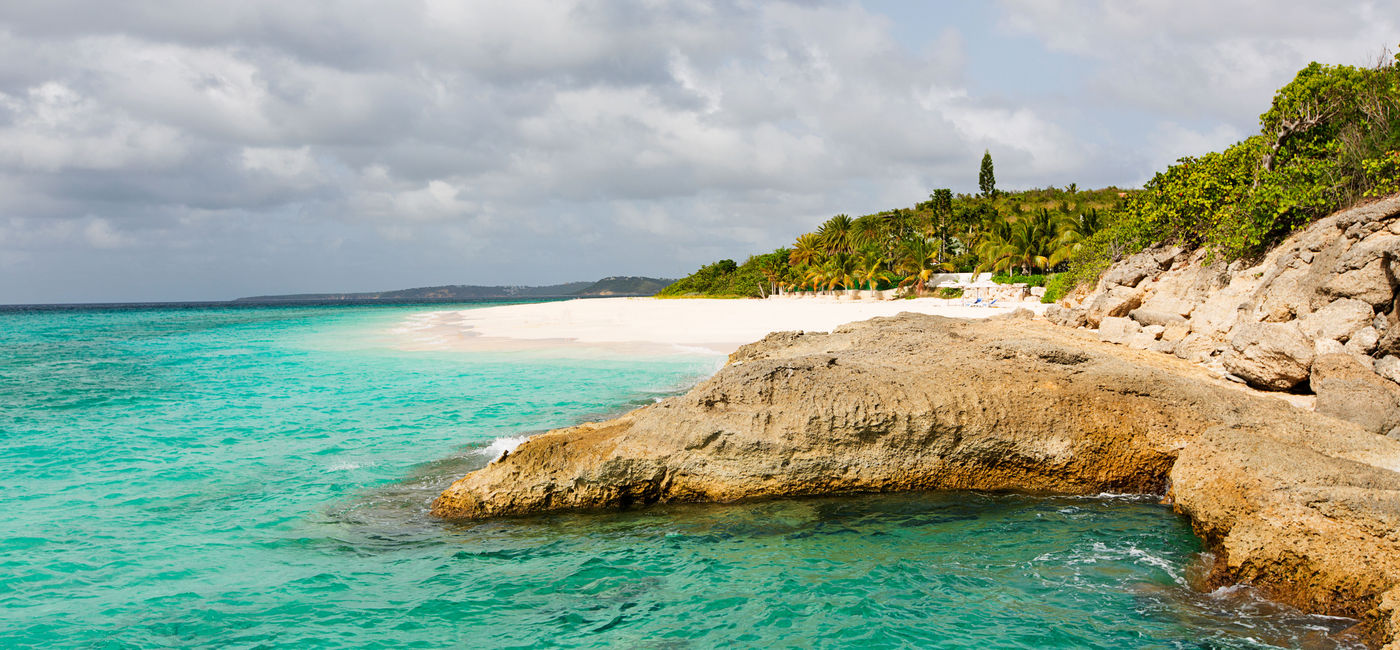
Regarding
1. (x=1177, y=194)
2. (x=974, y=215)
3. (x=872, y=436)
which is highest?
(x=974, y=215)

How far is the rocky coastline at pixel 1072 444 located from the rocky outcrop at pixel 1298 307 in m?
0.05

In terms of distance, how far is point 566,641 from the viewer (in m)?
5.27

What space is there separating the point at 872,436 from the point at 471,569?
14.6 feet

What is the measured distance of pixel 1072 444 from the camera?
7.97 m

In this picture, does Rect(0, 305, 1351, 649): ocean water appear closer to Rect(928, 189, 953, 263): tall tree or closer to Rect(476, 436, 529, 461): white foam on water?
Rect(476, 436, 529, 461): white foam on water

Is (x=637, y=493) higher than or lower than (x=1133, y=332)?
lower

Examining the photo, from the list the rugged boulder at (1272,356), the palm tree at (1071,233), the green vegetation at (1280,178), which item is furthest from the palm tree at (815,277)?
the rugged boulder at (1272,356)

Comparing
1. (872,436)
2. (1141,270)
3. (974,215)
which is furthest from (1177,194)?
(974,215)

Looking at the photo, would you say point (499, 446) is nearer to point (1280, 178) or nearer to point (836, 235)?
point (1280, 178)

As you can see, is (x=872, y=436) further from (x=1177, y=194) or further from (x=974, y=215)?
(x=974, y=215)

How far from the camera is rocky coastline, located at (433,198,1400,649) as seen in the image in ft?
17.8

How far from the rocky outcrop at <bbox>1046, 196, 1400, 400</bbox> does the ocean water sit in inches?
186

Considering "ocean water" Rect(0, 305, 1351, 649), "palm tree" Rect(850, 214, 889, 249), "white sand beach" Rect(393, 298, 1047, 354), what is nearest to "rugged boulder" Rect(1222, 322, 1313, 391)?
"ocean water" Rect(0, 305, 1351, 649)

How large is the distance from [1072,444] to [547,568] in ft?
19.5
